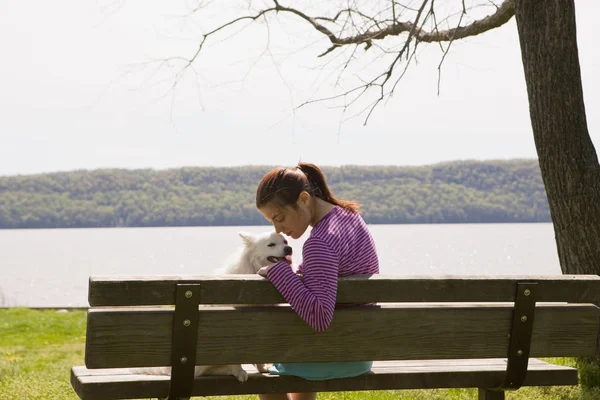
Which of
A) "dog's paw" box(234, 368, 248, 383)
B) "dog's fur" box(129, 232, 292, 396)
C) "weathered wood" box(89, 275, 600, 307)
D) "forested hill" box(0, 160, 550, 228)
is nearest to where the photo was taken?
"weathered wood" box(89, 275, 600, 307)

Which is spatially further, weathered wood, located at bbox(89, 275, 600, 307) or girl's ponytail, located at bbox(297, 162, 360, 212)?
girl's ponytail, located at bbox(297, 162, 360, 212)

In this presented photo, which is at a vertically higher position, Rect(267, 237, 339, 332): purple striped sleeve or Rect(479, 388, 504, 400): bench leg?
Rect(267, 237, 339, 332): purple striped sleeve

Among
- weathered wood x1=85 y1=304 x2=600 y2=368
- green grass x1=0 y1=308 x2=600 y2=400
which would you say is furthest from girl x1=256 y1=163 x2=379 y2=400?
green grass x1=0 y1=308 x2=600 y2=400

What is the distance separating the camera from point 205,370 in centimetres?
385

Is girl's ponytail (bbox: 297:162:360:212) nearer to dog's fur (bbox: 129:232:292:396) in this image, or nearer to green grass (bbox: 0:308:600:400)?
dog's fur (bbox: 129:232:292:396)

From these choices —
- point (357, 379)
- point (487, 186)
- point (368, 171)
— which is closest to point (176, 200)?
point (368, 171)

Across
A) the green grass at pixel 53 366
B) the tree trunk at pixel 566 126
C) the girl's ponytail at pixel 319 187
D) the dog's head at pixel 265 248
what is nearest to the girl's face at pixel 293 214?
the girl's ponytail at pixel 319 187

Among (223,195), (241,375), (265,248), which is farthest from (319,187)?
(223,195)

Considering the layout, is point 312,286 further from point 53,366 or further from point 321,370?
point 53,366

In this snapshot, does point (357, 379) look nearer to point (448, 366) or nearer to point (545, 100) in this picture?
point (448, 366)

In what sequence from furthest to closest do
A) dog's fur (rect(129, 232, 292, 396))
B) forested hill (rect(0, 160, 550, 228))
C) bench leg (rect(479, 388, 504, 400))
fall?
forested hill (rect(0, 160, 550, 228)) < dog's fur (rect(129, 232, 292, 396)) < bench leg (rect(479, 388, 504, 400))

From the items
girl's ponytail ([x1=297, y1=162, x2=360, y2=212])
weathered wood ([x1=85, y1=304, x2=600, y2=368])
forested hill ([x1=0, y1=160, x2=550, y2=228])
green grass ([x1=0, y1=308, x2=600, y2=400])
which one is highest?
girl's ponytail ([x1=297, y1=162, x2=360, y2=212])

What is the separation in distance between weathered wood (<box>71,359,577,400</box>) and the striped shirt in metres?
0.45

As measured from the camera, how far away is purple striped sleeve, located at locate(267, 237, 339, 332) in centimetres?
342
